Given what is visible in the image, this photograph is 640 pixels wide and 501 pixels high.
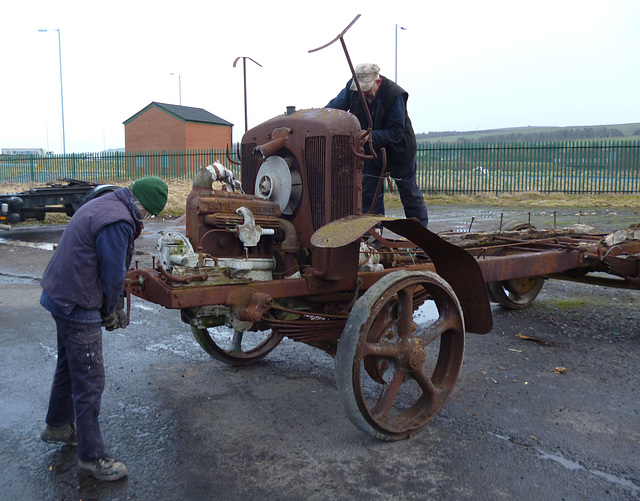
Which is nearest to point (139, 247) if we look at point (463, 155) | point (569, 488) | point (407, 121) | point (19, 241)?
point (19, 241)

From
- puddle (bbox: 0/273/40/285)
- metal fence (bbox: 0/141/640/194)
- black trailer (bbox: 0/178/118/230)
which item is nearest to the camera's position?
puddle (bbox: 0/273/40/285)

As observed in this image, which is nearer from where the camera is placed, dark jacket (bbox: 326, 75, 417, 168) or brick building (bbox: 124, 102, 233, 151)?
dark jacket (bbox: 326, 75, 417, 168)

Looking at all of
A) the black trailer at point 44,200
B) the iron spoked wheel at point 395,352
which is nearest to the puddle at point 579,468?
the iron spoked wheel at point 395,352

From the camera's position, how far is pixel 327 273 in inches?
144

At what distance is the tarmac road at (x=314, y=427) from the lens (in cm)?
290

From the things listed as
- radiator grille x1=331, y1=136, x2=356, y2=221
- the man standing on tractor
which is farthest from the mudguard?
the man standing on tractor

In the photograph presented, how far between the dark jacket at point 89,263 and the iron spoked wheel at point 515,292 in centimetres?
422

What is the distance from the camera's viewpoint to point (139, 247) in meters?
10.3

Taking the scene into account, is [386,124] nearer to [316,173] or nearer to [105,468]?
[316,173]

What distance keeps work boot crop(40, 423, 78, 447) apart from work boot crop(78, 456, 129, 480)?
1.29 ft

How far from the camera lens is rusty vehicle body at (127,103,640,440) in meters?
3.28

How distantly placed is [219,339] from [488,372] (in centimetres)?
232

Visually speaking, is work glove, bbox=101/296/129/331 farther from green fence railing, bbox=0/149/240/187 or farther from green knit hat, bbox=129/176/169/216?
green fence railing, bbox=0/149/240/187

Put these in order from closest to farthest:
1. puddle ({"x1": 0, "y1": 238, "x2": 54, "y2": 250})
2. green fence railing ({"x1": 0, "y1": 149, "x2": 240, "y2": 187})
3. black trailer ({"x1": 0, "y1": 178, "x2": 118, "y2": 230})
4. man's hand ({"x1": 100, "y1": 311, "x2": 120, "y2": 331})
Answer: man's hand ({"x1": 100, "y1": 311, "x2": 120, "y2": 331}), puddle ({"x1": 0, "y1": 238, "x2": 54, "y2": 250}), black trailer ({"x1": 0, "y1": 178, "x2": 118, "y2": 230}), green fence railing ({"x1": 0, "y1": 149, "x2": 240, "y2": 187})
